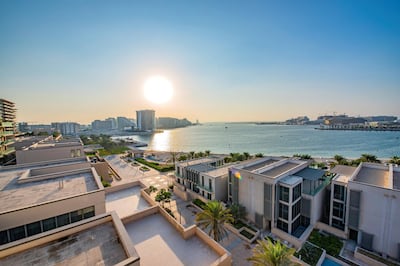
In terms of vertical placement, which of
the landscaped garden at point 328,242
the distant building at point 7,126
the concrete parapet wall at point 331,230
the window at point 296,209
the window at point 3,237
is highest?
the distant building at point 7,126

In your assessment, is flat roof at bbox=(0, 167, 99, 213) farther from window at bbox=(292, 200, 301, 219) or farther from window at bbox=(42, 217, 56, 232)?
window at bbox=(292, 200, 301, 219)

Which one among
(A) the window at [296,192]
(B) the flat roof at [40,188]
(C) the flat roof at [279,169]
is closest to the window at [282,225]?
(A) the window at [296,192]

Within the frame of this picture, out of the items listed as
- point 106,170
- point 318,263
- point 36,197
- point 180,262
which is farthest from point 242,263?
point 106,170

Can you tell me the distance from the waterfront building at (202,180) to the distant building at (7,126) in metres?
46.7

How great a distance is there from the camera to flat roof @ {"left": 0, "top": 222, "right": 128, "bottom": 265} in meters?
8.48

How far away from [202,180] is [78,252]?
74.0 feet

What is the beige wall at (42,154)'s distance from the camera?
32656mm

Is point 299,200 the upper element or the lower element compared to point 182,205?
upper

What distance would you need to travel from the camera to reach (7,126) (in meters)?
54.5

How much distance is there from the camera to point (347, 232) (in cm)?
2123

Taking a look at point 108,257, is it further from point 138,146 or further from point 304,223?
point 138,146

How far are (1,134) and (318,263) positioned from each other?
2812 inches

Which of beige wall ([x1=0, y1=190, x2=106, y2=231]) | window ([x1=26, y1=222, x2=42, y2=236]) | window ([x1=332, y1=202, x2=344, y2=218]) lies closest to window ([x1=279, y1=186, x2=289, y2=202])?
window ([x1=332, y1=202, x2=344, y2=218])

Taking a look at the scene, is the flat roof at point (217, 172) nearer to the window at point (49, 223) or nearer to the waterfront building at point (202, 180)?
the waterfront building at point (202, 180)
